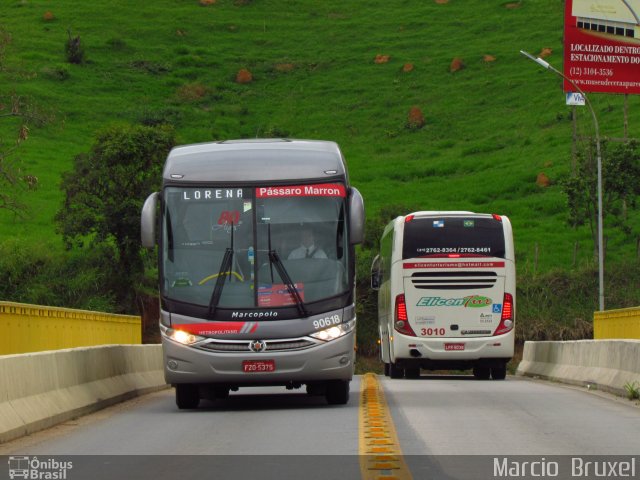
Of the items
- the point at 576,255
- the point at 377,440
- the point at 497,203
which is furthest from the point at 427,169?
the point at 377,440

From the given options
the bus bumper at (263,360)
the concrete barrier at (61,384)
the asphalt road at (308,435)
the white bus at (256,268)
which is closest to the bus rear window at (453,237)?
the concrete barrier at (61,384)

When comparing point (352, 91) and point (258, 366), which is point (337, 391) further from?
point (352, 91)

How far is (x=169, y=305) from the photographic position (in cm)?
1873

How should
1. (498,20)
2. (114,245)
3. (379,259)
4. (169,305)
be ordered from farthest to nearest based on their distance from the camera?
1. (498,20)
2. (114,245)
3. (379,259)
4. (169,305)

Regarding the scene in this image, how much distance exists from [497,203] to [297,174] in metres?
62.7

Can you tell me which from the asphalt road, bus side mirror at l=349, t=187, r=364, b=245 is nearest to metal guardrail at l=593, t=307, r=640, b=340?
the asphalt road

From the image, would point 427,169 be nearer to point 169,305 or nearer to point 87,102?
point 87,102

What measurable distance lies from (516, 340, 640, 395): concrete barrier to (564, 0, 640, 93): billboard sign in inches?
1148

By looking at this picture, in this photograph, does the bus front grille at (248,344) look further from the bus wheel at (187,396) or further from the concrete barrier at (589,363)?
the concrete barrier at (589,363)

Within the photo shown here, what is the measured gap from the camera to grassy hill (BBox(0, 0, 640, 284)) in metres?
83.7

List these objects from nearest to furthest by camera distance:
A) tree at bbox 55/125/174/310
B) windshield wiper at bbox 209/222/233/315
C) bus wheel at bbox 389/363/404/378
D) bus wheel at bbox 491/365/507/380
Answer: windshield wiper at bbox 209/222/233/315, bus wheel at bbox 491/365/507/380, bus wheel at bbox 389/363/404/378, tree at bbox 55/125/174/310

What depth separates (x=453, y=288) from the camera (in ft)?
103

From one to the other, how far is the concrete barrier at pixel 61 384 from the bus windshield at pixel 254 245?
5.62 feet

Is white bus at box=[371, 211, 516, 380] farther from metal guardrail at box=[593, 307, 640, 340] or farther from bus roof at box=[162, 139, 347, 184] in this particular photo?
bus roof at box=[162, 139, 347, 184]
